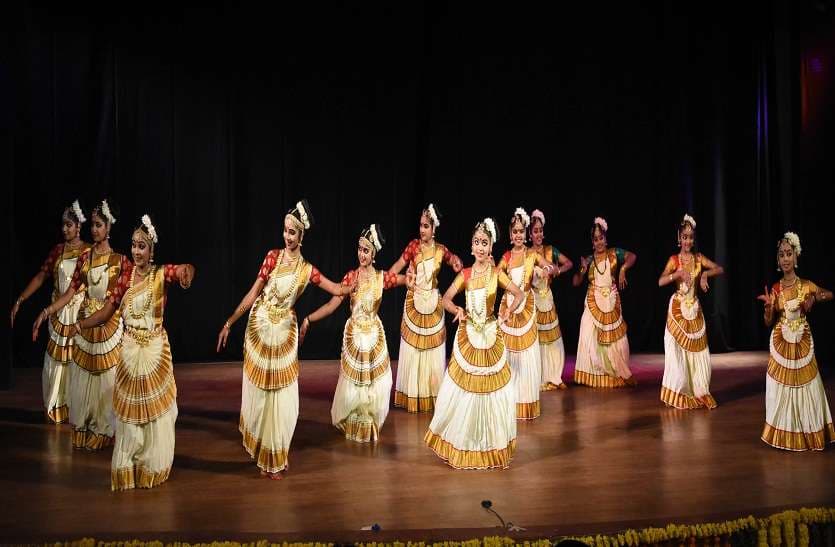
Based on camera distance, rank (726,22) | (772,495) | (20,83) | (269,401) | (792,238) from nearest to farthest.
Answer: (772,495), (269,401), (792,238), (20,83), (726,22)

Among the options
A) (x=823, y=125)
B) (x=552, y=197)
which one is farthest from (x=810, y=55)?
(x=552, y=197)

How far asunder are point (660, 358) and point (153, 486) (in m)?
6.68

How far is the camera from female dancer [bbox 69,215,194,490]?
5152 mm

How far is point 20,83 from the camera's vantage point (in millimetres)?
9000

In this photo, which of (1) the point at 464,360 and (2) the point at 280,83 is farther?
(2) the point at 280,83

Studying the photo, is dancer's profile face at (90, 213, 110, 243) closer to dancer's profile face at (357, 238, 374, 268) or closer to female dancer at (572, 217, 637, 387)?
dancer's profile face at (357, 238, 374, 268)

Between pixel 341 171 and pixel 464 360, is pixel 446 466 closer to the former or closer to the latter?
pixel 464 360

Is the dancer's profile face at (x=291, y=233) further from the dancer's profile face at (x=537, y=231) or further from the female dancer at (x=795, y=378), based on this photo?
the dancer's profile face at (x=537, y=231)

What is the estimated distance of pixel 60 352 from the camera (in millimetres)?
7078


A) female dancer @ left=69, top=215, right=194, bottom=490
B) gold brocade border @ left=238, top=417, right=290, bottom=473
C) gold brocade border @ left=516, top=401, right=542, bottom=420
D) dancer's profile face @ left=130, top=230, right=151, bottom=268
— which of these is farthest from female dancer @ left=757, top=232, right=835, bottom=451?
dancer's profile face @ left=130, top=230, right=151, bottom=268

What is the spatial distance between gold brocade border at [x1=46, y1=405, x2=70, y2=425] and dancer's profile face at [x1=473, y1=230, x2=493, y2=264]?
352cm

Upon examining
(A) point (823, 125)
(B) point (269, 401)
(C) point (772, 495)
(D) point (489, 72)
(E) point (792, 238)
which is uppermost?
(D) point (489, 72)

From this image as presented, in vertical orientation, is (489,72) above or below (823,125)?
above

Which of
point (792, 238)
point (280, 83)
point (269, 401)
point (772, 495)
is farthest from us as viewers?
point (280, 83)
